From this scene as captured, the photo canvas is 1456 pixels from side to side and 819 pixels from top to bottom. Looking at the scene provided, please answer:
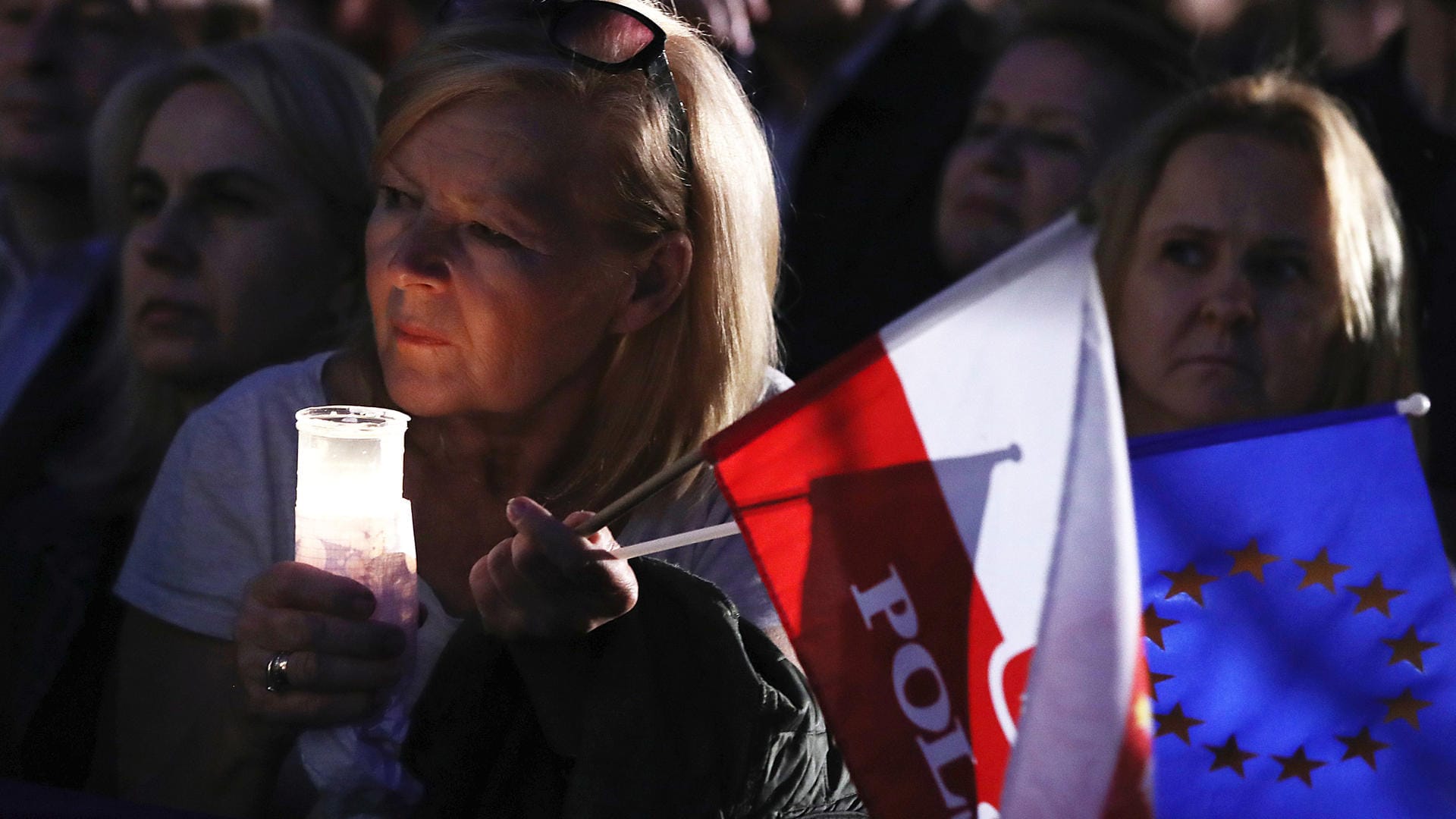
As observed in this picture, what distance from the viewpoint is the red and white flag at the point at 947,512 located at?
1.57 metres

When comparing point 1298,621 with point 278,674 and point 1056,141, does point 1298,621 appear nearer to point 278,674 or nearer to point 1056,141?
point 278,674

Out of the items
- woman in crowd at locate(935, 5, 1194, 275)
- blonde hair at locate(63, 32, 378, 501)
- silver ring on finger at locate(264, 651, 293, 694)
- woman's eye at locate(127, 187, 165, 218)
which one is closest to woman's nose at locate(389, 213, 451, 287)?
silver ring on finger at locate(264, 651, 293, 694)

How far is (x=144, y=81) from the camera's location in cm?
299

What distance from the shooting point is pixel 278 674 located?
1.70m

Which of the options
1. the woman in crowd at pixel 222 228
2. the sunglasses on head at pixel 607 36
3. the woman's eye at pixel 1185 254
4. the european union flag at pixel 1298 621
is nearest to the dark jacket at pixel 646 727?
the european union flag at pixel 1298 621

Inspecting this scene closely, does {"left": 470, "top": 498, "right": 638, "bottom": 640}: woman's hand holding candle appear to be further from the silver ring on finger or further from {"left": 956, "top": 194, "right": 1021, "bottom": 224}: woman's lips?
{"left": 956, "top": 194, "right": 1021, "bottom": 224}: woman's lips

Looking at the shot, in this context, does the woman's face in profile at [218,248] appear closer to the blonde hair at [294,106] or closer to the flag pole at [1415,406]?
the blonde hair at [294,106]

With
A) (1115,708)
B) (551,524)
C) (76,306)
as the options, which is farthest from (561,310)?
(76,306)

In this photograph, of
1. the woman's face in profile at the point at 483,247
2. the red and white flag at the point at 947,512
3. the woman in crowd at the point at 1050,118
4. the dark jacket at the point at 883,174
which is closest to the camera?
the red and white flag at the point at 947,512

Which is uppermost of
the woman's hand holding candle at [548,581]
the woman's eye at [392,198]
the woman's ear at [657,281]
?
the woman's eye at [392,198]

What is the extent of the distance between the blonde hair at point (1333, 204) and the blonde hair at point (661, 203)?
83 cm

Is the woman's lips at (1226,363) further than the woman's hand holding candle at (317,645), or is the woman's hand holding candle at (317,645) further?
the woman's lips at (1226,363)

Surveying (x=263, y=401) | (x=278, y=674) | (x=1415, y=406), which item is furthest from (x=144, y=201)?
(x=1415, y=406)

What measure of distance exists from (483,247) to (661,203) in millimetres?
249
